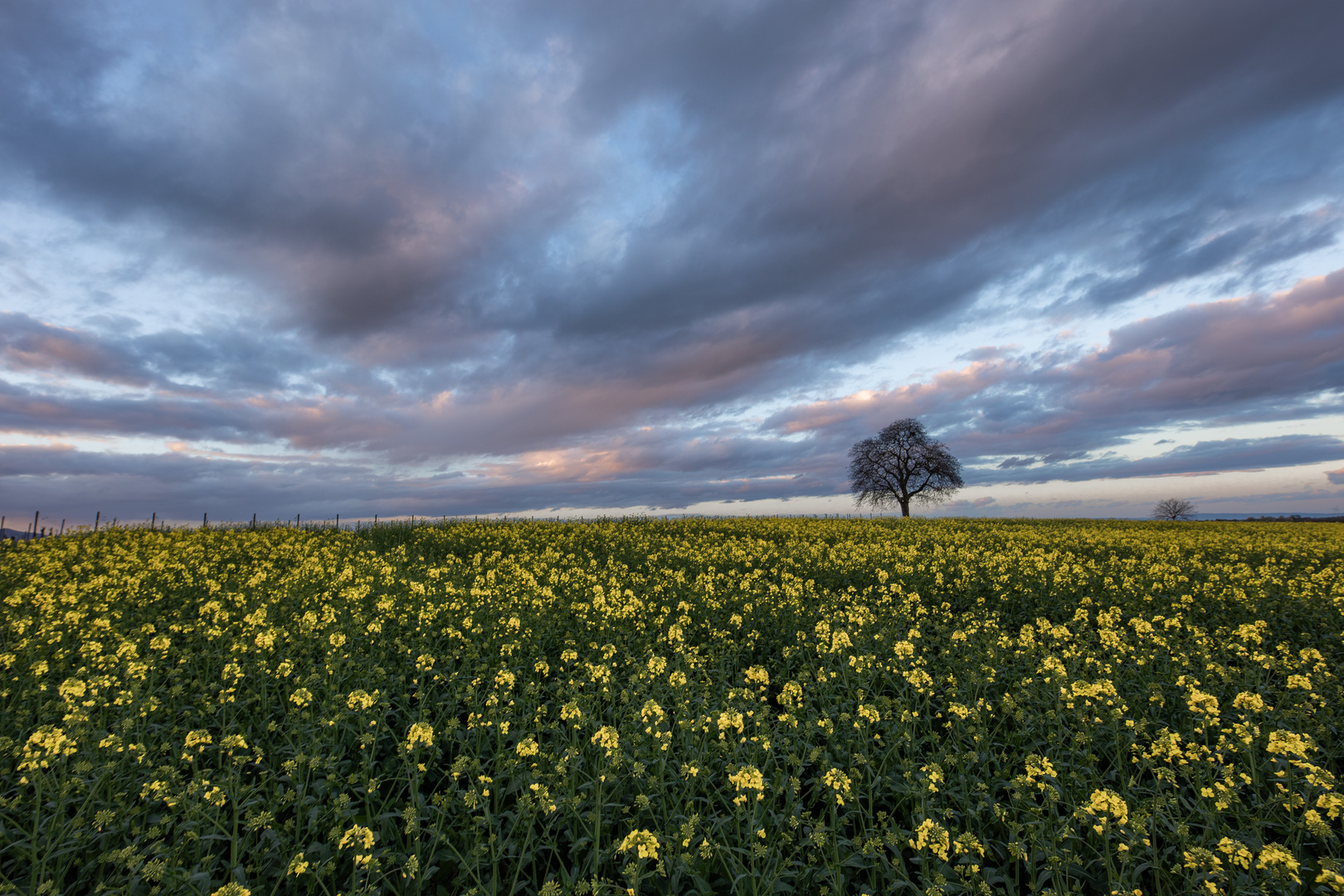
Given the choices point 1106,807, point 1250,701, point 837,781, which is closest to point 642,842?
point 837,781

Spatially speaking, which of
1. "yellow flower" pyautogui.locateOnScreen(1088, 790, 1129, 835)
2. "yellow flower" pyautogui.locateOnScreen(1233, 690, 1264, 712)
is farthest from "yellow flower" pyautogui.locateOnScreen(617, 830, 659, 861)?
"yellow flower" pyautogui.locateOnScreen(1233, 690, 1264, 712)

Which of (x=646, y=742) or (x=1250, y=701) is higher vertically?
(x=1250, y=701)

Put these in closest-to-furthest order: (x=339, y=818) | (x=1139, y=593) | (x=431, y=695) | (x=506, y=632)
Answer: (x=339, y=818)
(x=431, y=695)
(x=506, y=632)
(x=1139, y=593)

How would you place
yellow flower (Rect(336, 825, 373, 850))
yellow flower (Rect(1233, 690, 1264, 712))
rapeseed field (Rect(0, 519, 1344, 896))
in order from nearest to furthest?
1. yellow flower (Rect(336, 825, 373, 850))
2. rapeseed field (Rect(0, 519, 1344, 896))
3. yellow flower (Rect(1233, 690, 1264, 712))

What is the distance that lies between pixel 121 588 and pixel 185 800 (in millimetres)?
10147

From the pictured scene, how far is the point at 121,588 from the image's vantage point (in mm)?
11664

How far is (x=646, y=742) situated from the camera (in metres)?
5.87

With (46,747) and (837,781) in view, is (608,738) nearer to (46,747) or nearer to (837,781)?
(837,781)

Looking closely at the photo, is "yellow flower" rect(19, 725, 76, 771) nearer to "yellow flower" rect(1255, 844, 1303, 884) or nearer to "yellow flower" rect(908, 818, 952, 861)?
"yellow flower" rect(908, 818, 952, 861)

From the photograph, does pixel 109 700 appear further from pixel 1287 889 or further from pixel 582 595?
pixel 1287 889

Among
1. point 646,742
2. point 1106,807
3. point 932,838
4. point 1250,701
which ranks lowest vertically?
point 932,838

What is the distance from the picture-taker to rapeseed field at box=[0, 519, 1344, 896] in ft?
14.7

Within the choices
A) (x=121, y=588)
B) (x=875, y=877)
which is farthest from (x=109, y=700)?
(x=875, y=877)

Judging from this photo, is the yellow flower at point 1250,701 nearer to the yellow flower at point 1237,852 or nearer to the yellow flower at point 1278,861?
the yellow flower at point 1237,852
